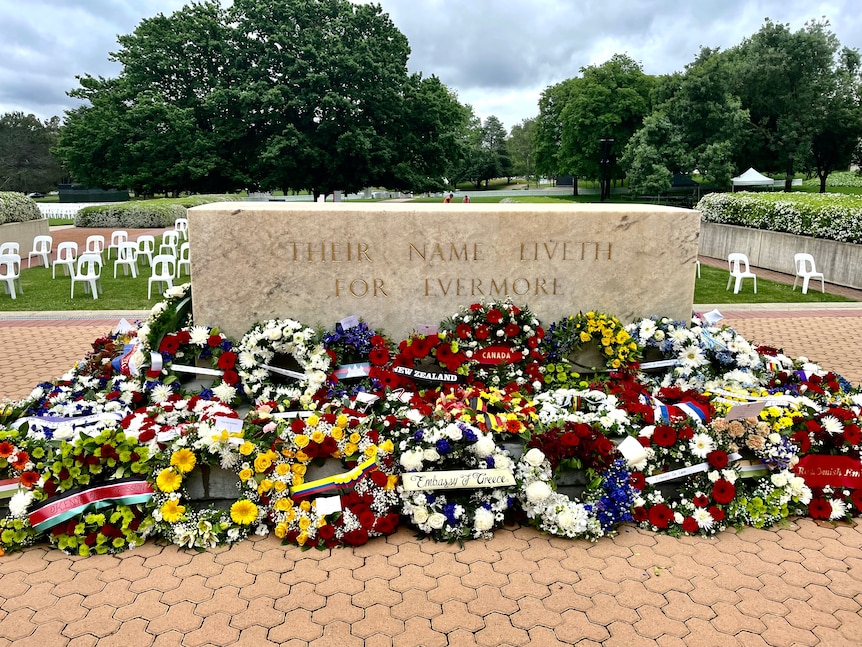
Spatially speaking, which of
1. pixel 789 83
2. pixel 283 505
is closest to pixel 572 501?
pixel 283 505

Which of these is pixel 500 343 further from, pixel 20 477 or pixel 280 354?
pixel 20 477

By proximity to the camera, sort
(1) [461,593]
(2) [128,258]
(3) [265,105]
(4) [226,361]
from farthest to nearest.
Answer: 1. (3) [265,105]
2. (2) [128,258]
3. (4) [226,361]
4. (1) [461,593]

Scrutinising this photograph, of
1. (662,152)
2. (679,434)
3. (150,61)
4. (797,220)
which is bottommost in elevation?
(679,434)

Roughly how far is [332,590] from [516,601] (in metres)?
0.86

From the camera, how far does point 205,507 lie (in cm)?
362

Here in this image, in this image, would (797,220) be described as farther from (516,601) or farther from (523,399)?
(516,601)

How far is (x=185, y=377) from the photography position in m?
4.79

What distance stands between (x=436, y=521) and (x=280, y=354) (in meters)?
2.13

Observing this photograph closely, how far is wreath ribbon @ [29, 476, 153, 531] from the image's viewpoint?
334 cm

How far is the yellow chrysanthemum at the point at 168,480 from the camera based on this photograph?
3418mm

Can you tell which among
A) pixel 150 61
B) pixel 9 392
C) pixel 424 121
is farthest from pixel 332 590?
pixel 150 61

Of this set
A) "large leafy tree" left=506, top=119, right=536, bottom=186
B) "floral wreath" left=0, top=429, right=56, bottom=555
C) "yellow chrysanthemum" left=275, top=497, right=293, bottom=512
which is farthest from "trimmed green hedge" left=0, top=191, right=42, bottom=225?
"large leafy tree" left=506, top=119, right=536, bottom=186

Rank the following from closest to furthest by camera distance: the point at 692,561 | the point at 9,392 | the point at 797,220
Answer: the point at 692,561
the point at 9,392
the point at 797,220

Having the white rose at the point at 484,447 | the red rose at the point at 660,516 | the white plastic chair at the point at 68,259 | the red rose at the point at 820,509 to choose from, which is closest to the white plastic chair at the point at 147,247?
the white plastic chair at the point at 68,259
